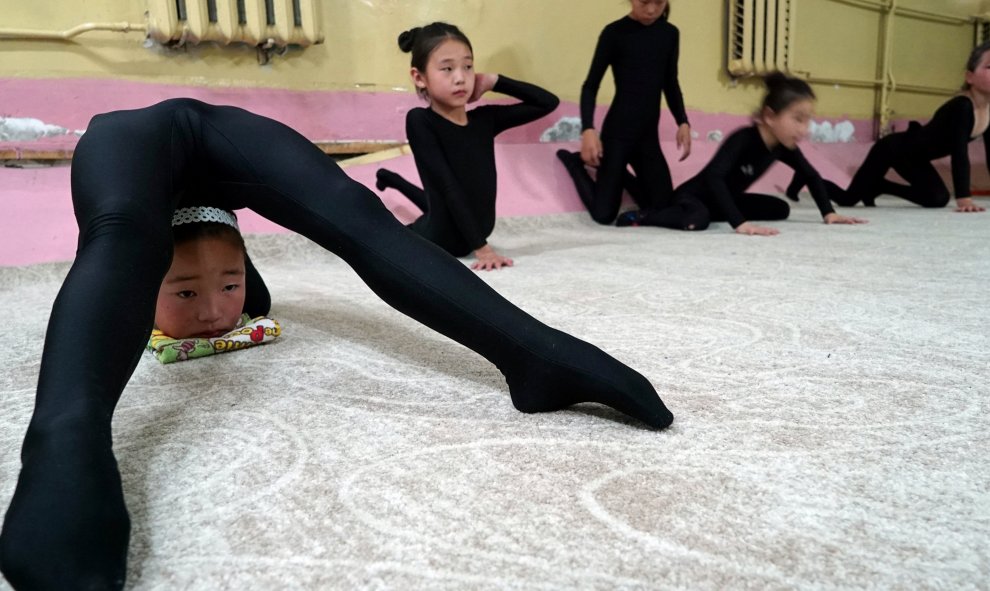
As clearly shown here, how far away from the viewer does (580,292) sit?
1.32 m

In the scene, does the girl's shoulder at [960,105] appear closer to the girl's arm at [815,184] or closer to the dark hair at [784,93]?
the girl's arm at [815,184]

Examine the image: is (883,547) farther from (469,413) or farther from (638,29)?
(638,29)

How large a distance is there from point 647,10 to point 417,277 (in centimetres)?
219

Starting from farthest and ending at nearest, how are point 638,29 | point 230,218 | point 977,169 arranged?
point 977,169 < point 638,29 < point 230,218

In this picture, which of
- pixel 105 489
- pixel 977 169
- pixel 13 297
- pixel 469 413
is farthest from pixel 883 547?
pixel 977 169

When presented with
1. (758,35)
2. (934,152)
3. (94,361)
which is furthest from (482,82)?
(934,152)

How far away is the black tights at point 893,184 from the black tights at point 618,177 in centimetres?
79

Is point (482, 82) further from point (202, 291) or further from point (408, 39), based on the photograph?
point (202, 291)

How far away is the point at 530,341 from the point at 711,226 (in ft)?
7.11

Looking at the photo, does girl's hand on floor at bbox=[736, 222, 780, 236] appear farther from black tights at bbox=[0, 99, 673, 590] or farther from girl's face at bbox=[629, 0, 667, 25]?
black tights at bbox=[0, 99, 673, 590]

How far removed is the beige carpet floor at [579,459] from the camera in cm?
39

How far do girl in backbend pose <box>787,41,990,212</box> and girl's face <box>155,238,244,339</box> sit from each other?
2.39m

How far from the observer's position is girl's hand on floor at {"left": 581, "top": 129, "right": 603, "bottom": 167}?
2.55 meters

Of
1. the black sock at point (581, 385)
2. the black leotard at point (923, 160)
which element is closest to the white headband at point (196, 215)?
the black sock at point (581, 385)
